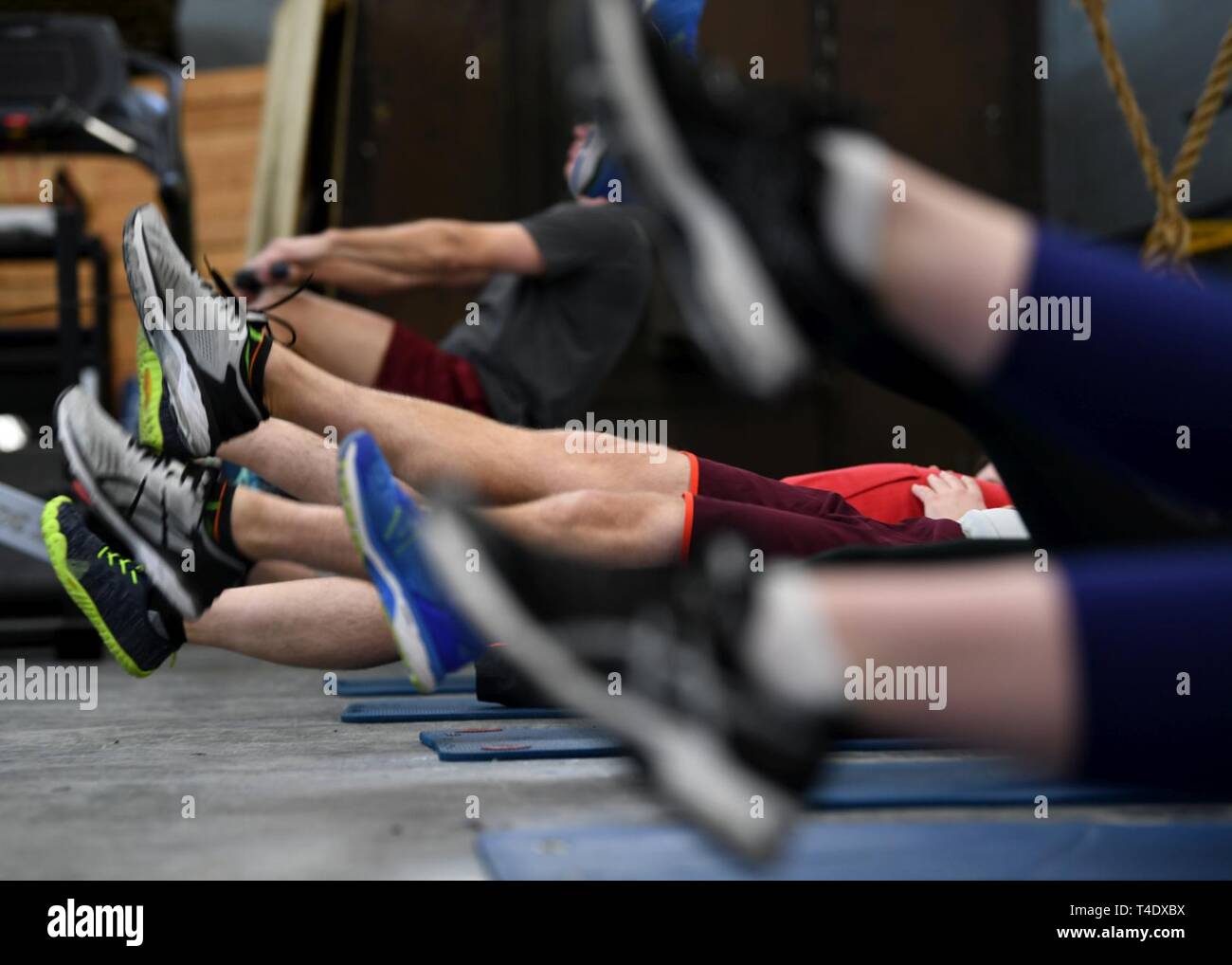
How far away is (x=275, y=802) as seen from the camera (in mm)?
1078

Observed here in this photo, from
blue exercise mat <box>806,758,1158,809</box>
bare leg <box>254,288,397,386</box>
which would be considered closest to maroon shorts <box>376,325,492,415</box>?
bare leg <box>254,288,397,386</box>

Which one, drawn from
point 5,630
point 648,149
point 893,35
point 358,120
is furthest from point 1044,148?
point 648,149

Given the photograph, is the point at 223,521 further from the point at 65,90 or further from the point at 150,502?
the point at 65,90

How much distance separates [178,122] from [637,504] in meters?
2.68

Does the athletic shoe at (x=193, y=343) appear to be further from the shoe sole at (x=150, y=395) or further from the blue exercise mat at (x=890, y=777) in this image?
the blue exercise mat at (x=890, y=777)

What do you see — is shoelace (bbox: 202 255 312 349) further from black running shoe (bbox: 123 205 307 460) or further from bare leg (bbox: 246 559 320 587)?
bare leg (bbox: 246 559 320 587)

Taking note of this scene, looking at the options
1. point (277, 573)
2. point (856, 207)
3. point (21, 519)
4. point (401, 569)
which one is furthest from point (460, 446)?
A: point (21, 519)

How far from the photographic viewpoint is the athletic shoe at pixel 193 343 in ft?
4.94

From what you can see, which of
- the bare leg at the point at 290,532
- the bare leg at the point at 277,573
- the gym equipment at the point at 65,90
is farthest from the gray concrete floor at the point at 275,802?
the gym equipment at the point at 65,90

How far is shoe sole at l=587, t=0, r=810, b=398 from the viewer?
0.78 m

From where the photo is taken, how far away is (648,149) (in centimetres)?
81

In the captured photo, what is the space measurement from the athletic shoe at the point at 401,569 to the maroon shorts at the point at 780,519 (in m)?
0.38

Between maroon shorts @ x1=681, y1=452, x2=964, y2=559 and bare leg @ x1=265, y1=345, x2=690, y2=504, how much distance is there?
61mm

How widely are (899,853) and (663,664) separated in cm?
28
